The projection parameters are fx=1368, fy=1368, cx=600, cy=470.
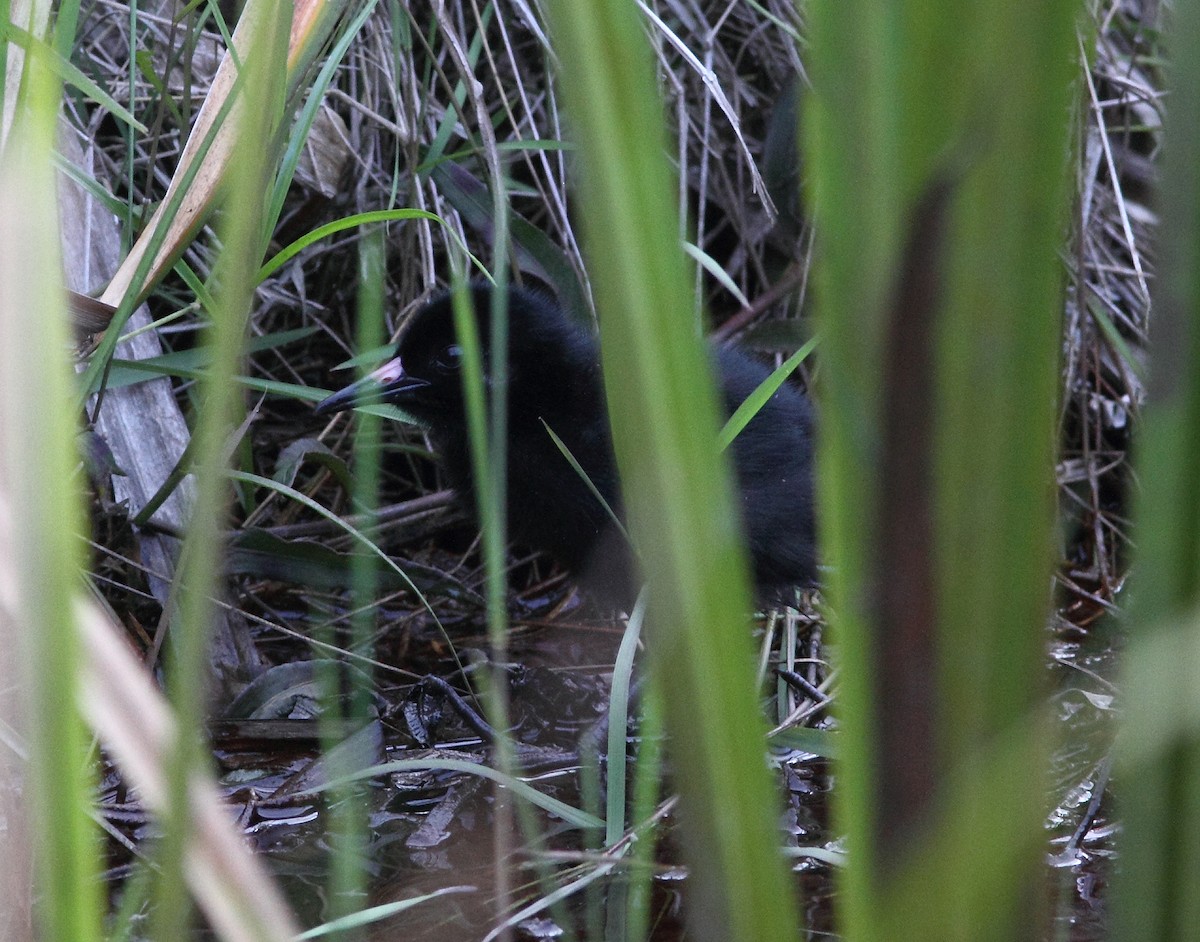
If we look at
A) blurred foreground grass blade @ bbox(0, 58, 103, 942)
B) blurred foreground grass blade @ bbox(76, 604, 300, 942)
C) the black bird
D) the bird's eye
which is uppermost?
blurred foreground grass blade @ bbox(0, 58, 103, 942)

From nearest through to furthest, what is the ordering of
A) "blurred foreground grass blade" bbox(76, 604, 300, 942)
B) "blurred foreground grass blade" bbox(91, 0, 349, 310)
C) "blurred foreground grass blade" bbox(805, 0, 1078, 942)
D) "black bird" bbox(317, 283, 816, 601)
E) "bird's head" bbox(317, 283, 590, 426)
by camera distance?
1. "blurred foreground grass blade" bbox(805, 0, 1078, 942)
2. "blurred foreground grass blade" bbox(76, 604, 300, 942)
3. "blurred foreground grass blade" bbox(91, 0, 349, 310)
4. "black bird" bbox(317, 283, 816, 601)
5. "bird's head" bbox(317, 283, 590, 426)

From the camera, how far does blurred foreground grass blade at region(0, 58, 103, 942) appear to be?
24.1 inches

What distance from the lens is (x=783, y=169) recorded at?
3.03 m

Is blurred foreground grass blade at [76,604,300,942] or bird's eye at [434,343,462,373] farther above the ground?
blurred foreground grass blade at [76,604,300,942]

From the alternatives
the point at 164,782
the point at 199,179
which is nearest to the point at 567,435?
the point at 199,179

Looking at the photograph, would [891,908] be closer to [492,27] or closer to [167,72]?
[167,72]

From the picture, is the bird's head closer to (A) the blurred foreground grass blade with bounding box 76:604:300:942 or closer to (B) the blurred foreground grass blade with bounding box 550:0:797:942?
(A) the blurred foreground grass blade with bounding box 76:604:300:942

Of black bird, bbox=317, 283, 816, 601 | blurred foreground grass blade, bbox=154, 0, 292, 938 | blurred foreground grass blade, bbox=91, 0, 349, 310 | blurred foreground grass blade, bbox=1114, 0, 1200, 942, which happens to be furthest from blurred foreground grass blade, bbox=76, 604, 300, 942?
black bird, bbox=317, 283, 816, 601

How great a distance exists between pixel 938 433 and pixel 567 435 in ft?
6.28

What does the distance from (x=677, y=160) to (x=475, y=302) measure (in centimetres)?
67

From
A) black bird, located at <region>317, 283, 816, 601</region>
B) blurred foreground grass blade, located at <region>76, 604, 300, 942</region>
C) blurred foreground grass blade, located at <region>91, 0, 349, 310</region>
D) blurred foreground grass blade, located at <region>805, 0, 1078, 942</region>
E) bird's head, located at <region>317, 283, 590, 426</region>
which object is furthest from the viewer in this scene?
bird's head, located at <region>317, 283, 590, 426</region>

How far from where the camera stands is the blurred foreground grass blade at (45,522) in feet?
2.01

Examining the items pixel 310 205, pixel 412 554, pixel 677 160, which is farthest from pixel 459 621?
pixel 677 160

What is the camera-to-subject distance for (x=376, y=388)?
2.54 meters
